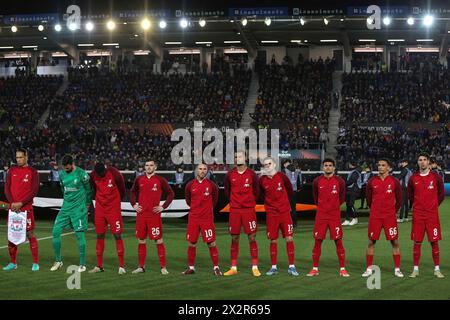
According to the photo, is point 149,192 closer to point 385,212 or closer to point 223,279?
point 223,279

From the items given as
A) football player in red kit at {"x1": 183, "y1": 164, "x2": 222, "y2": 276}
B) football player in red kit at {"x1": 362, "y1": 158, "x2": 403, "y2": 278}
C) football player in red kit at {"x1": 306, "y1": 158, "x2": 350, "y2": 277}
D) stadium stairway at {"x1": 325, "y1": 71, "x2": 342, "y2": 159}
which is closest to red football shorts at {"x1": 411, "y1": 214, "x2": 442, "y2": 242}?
football player in red kit at {"x1": 362, "y1": 158, "x2": 403, "y2": 278}

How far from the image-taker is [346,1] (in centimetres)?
3772

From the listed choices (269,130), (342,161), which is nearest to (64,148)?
(269,130)

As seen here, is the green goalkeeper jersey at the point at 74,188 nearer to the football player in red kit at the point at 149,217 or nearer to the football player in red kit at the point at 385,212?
the football player in red kit at the point at 149,217

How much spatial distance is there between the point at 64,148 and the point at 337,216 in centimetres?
2914

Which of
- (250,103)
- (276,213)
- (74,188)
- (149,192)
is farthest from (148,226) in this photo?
(250,103)

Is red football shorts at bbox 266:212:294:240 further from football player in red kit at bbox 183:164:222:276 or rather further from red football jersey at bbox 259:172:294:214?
football player in red kit at bbox 183:164:222:276

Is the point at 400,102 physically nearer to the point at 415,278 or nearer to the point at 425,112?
the point at 425,112

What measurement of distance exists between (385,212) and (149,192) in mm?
3753

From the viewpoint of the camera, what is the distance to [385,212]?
447 inches

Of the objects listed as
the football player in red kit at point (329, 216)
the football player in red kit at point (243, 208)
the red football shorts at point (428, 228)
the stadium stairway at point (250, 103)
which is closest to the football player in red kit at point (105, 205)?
the football player in red kit at point (243, 208)

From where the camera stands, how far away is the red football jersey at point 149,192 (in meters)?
11.8

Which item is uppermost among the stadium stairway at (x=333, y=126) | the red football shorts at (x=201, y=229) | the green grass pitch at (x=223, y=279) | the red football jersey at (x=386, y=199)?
the stadium stairway at (x=333, y=126)

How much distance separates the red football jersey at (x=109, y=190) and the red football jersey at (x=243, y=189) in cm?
186
